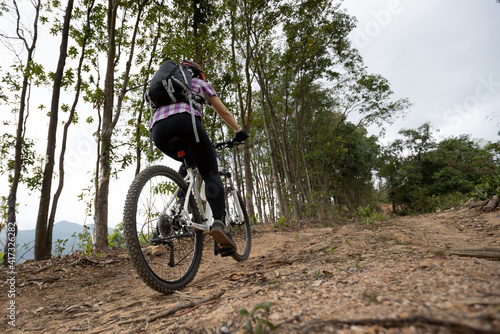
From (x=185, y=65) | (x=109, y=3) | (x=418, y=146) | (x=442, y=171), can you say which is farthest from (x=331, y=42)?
(x=418, y=146)

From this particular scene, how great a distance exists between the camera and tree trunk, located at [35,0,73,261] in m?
6.70

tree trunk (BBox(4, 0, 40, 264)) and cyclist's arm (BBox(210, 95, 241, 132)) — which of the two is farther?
tree trunk (BBox(4, 0, 40, 264))

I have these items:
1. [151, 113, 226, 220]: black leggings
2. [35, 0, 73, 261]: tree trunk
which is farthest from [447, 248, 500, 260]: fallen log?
[35, 0, 73, 261]: tree trunk

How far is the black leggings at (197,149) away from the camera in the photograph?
7.29ft

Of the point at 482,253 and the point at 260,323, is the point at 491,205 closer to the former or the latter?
the point at 482,253

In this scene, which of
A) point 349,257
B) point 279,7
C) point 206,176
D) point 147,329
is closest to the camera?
point 147,329

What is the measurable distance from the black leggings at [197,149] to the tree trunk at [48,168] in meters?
6.29

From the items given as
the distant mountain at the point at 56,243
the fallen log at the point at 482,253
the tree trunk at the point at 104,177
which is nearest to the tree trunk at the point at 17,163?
the distant mountain at the point at 56,243

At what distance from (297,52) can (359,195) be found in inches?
1089

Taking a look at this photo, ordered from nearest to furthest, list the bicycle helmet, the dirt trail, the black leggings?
1. the dirt trail
2. the black leggings
3. the bicycle helmet

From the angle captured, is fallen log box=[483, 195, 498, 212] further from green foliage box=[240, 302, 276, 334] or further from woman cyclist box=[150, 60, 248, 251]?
green foliage box=[240, 302, 276, 334]

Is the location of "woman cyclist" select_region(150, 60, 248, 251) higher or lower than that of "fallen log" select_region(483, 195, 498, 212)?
higher

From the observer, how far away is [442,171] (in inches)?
1067

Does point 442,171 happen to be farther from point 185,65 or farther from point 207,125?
point 185,65
